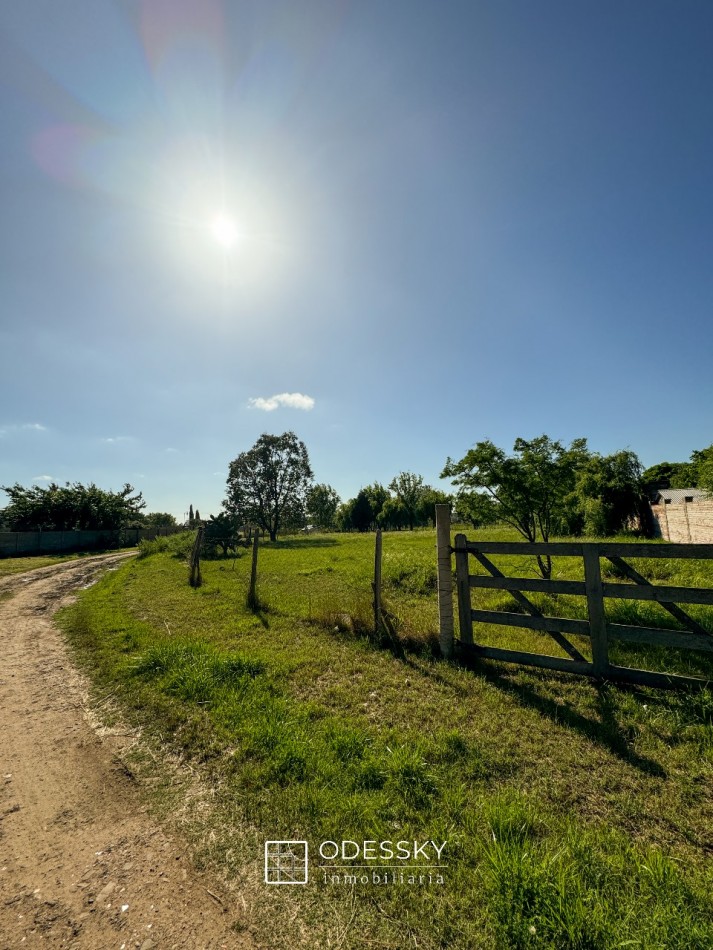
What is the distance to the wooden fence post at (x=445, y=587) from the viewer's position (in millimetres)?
6773

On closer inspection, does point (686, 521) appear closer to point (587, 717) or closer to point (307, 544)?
point (587, 717)

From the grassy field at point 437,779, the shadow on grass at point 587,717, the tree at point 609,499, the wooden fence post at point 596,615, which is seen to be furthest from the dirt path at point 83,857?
the tree at point 609,499

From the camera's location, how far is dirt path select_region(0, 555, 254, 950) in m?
2.44

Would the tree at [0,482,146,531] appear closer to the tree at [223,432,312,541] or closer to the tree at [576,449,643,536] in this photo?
the tree at [223,432,312,541]

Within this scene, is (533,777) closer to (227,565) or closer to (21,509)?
(227,565)

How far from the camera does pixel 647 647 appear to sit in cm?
662

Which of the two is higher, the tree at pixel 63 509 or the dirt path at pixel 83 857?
the tree at pixel 63 509

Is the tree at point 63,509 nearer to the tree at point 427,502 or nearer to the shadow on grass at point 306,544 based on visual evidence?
the shadow on grass at point 306,544

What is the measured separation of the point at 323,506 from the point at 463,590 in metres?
88.1

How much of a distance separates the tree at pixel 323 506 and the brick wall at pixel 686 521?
73276 millimetres

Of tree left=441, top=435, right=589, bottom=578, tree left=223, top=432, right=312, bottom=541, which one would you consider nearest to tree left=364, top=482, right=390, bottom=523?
tree left=223, top=432, right=312, bottom=541

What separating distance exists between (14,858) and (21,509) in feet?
148

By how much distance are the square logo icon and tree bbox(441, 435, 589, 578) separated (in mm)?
8817

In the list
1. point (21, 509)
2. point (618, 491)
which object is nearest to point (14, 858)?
point (618, 491)
